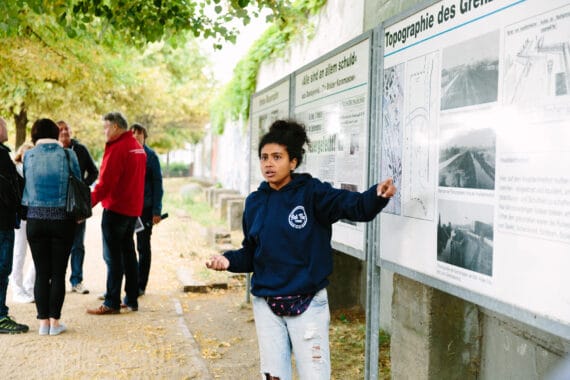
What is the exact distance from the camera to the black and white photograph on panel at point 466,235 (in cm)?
261

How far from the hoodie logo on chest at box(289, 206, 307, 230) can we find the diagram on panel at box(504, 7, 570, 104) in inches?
46.6

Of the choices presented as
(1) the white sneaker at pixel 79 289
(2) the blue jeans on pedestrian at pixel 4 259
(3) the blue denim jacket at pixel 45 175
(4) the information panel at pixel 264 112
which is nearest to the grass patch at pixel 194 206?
(1) the white sneaker at pixel 79 289

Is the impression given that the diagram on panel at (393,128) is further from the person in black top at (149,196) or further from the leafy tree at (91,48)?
the person in black top at (149,196)

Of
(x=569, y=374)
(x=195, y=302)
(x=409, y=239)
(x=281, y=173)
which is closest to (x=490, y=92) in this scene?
(x=409, y=239)

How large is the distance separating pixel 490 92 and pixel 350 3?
211 inches

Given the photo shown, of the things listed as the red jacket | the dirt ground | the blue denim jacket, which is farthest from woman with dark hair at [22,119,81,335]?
the red jacket

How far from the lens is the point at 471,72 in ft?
8.94

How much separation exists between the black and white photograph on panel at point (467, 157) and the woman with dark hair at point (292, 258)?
351 mm

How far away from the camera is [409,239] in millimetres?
3252

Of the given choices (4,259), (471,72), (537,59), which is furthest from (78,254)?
(537,59)

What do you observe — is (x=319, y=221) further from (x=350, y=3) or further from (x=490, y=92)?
(x=350, y=3)

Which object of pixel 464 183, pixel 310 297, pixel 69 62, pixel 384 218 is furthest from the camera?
pixel 69 62

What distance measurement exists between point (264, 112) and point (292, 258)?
152 inches

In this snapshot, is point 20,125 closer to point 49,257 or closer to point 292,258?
point 49,257
